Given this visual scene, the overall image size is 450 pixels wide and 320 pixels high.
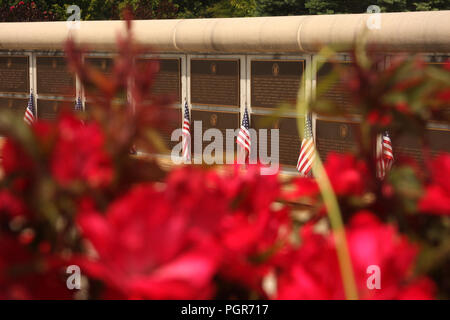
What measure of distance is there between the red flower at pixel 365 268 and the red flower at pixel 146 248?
157 millimetres

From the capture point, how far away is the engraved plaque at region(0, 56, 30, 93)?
15789 millimetres

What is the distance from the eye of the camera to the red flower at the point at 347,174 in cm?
102

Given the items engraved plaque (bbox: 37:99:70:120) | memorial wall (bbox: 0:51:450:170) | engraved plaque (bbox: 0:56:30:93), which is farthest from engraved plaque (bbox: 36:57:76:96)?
engraved plaque (bbox: 0:56:30:93)

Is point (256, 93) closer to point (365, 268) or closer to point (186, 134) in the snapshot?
point (186, 134)

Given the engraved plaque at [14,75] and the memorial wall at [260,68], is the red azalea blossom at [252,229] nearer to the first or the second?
the memorial wall at [260,68]

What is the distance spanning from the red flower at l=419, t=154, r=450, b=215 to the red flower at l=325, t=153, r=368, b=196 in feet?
0.33

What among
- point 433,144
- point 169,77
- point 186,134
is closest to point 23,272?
point 433,144

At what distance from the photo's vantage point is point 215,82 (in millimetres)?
12289

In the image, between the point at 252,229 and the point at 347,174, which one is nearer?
the point at 252,229

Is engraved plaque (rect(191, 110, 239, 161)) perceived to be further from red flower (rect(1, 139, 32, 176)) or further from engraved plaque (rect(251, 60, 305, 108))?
red flower (rect(1, 139, 32, 176))

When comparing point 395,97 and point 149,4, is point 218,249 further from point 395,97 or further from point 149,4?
point 149,4

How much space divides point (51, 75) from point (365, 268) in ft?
49.0

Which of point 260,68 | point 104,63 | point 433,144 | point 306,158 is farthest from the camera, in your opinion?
point 104,63
